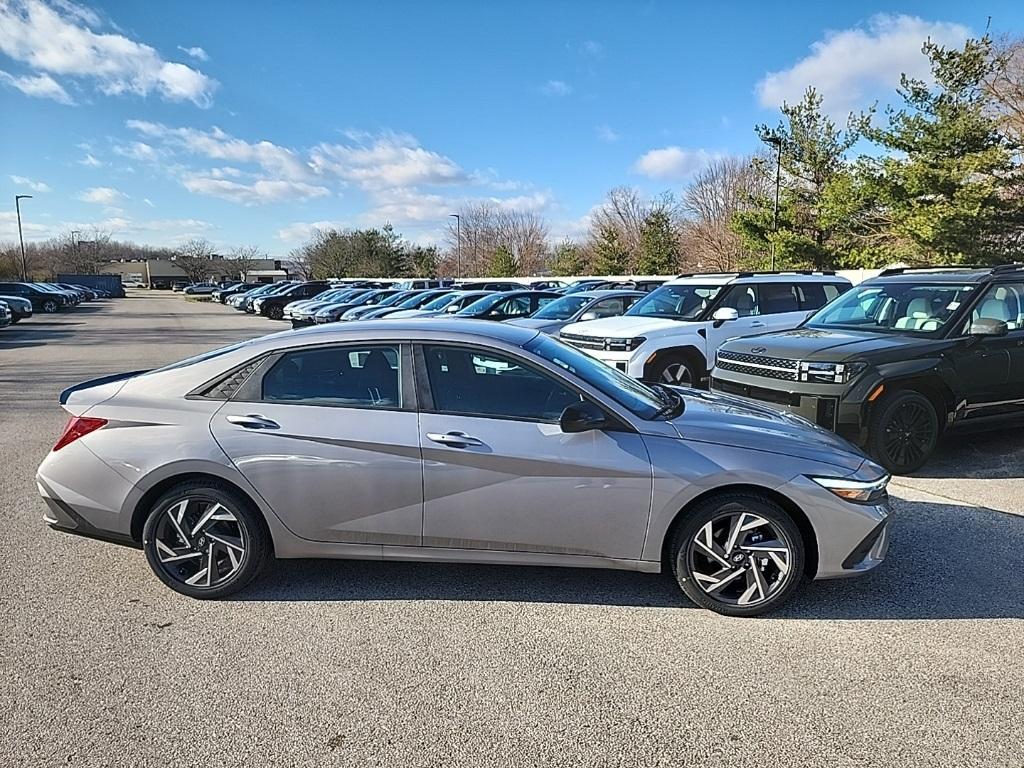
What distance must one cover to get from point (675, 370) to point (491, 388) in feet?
19.7

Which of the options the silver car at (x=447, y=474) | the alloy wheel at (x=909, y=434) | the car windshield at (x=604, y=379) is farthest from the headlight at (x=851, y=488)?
the alloy wheel at (x=909, y=434)

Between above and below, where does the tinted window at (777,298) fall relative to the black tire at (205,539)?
above

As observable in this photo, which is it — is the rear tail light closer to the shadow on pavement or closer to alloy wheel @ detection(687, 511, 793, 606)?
the shadow on pavement

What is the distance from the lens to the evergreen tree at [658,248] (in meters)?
47.2

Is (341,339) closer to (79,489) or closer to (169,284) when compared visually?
(79,489)

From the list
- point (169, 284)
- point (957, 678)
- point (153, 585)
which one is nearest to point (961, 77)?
point (957, 678)

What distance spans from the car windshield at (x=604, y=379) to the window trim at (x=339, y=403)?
0.68 metres

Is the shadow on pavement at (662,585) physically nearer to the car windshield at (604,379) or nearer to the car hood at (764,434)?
the car hood at (764,434)

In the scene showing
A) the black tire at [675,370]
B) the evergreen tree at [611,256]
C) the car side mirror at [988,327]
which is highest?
the evergreen tree at [611,256]

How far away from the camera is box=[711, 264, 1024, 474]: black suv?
19.4 ft

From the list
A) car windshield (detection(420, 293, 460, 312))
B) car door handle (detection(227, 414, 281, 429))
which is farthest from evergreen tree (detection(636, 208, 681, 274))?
car door handle (detection(227, 414, 281, 429))

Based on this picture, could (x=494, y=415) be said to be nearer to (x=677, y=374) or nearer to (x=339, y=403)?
(x=339, y=403)

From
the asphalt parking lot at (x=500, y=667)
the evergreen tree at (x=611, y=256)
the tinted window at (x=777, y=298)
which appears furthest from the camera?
the evergreen tree at (x=611, y=256)

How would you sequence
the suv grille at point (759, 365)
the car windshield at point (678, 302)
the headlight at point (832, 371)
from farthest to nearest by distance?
the car windshield at point (678, 302) < the suv grille at point (759, 365) < the headlight at point (832, 371)
